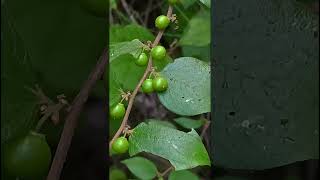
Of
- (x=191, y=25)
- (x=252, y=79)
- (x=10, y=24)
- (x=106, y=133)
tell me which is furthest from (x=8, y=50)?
(x=191, y=25)

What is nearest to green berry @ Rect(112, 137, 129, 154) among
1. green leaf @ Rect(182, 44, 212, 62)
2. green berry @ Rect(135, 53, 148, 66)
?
green berry @ Rect(135, 53, 148, 66)

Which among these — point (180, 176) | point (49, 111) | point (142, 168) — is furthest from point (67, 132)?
point (142, 168)

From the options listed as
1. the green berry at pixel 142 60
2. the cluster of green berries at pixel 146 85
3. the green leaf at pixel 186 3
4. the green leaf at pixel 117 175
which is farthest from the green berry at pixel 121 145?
the green leaf at pixel 117 175

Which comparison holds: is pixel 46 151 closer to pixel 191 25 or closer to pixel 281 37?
pixel 281 37

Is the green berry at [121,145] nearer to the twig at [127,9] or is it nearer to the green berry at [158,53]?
the green berry at [158,53]

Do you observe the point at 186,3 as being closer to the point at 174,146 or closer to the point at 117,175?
the point at 174,146
